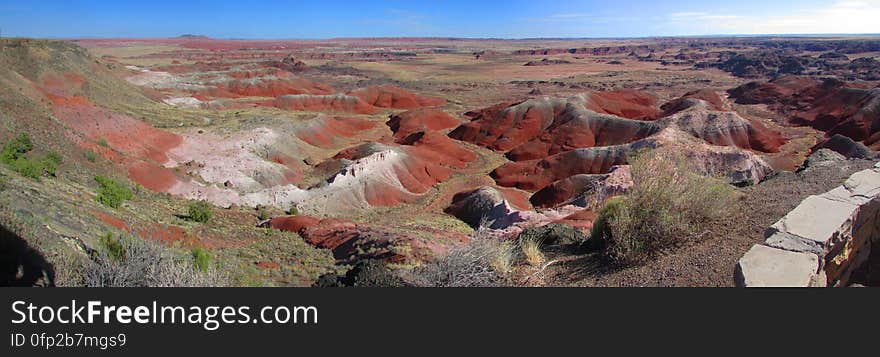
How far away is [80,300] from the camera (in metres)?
5.78

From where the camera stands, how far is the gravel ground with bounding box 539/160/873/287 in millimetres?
8828

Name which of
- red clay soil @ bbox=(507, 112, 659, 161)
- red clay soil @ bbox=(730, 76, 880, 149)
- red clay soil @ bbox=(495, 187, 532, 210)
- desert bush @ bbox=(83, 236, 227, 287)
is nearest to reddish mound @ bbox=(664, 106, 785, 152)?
red clay soil @ bbox=(507, 112, 659, 161)

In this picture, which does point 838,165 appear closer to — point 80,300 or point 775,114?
point 80,300

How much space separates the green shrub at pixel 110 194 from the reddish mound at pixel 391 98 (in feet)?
194

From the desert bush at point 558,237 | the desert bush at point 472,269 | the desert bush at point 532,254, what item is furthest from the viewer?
the desert bush at point 558,237

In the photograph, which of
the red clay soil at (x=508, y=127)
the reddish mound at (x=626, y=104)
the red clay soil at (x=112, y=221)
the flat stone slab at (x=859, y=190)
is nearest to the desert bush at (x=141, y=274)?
the red clay soil at (x=112, y=221)

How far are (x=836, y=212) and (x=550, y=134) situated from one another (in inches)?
1681

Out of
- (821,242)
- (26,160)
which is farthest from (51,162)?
(821,242)

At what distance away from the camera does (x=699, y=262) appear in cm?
916

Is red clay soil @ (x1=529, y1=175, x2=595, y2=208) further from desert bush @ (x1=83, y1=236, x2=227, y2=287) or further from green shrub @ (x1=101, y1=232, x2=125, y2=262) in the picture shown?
desert bush @ (x1=83, y1=236, x2=227, y2=287)

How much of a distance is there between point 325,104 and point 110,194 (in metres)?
56.3

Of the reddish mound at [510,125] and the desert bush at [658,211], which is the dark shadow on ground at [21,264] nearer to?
the desert bush at [658,211]

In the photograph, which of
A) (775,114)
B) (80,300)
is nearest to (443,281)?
(80,300)

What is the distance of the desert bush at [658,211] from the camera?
9.99 m
